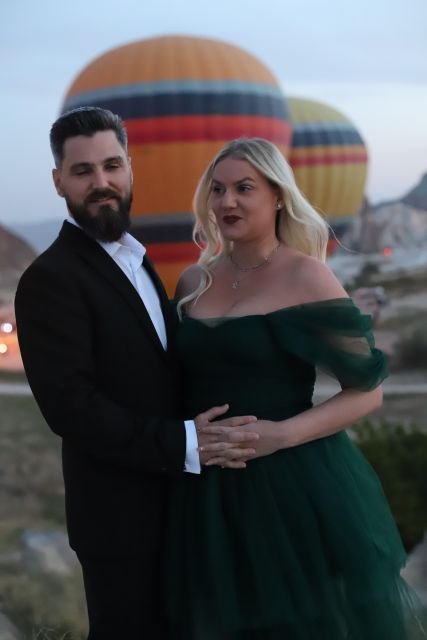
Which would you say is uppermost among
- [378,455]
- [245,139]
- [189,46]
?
[245,139]

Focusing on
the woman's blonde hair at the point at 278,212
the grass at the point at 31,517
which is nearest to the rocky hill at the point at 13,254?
the grass at the point at 31,517

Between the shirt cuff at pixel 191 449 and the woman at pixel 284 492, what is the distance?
0.07 m

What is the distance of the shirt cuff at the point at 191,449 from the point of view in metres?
2.32

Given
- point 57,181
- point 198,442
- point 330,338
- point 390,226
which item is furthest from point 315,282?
point 390,226

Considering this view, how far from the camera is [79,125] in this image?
2.39 metres

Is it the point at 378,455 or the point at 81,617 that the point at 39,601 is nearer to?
the point at 81,617

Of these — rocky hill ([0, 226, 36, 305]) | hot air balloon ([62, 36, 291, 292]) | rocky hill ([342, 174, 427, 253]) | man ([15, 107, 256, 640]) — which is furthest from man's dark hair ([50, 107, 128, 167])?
rocky hill ([342, 174, 427, 253])

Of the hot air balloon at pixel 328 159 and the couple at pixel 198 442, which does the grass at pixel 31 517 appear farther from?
the hot air balloon at pixel 328 159

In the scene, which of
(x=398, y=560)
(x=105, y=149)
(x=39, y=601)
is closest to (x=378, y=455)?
(x=39, y=601)

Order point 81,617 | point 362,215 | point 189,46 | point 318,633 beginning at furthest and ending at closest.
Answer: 1. point 362,215
2. point 189,46
3. point 81,617
4. point 318,633

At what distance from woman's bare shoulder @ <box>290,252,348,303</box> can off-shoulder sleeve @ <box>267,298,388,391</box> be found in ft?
0.12

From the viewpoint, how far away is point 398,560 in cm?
257

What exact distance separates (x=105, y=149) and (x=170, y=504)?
104 cm

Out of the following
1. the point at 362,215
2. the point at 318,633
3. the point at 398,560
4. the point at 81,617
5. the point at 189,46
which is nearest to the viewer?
the point at 318,633
